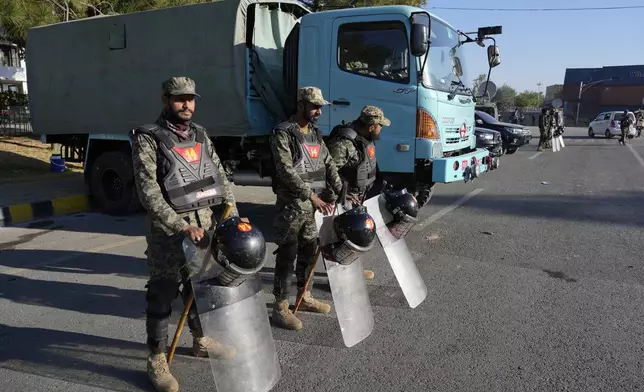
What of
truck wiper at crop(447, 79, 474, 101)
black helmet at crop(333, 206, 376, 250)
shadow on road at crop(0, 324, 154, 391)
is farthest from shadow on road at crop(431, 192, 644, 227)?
shadow on road at crop(0, 324, 154, 391)

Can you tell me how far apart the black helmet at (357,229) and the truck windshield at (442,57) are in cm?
288

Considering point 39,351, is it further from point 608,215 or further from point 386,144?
point 608,215

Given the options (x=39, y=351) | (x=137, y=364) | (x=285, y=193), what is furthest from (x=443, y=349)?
(x=39, y=351)

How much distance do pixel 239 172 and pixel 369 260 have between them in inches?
89.9

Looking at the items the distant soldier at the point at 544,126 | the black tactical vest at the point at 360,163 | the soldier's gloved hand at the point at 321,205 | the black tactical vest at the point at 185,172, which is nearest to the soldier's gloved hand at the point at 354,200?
the black tactical vest at the point at 360,163

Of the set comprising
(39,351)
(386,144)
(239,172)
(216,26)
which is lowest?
(39,351)

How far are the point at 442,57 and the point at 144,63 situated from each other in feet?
12.6

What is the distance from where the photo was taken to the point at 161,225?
279 centimetres

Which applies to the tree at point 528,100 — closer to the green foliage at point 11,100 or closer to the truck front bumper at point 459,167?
the green foliage at point 11,100

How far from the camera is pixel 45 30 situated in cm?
770

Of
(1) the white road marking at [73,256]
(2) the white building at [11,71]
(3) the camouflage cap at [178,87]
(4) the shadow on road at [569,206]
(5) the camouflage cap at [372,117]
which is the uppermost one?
(2) the white building at [11,71]

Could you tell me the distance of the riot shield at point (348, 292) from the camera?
3.30 m

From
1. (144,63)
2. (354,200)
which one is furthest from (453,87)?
(144,63)

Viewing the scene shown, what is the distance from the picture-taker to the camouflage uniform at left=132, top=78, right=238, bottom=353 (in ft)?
8.70
